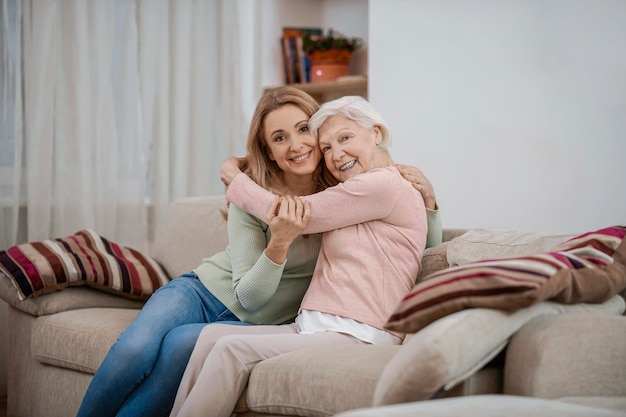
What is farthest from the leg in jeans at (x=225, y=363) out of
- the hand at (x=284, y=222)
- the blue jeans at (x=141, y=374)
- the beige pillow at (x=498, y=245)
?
the beige pillow at (x=498, y=245)

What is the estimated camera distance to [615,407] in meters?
1.42

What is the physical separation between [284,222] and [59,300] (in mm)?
1055

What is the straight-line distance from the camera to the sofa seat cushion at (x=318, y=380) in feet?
5.71

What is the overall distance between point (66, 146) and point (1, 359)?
990 millimetres

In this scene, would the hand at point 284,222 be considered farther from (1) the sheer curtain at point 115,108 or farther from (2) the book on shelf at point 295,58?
(2) the book on shelf at point 295,58

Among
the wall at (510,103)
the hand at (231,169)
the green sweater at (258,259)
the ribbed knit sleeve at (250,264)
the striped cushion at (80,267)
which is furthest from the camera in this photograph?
the wall at (510,103)

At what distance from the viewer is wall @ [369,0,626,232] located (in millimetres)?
3266

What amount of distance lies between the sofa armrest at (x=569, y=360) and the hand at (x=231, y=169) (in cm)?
106

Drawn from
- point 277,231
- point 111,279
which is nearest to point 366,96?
point 111,279

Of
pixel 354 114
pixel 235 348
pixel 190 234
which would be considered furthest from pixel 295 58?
pixel 235 348

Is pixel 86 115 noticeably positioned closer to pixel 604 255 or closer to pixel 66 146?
pixel 66 146

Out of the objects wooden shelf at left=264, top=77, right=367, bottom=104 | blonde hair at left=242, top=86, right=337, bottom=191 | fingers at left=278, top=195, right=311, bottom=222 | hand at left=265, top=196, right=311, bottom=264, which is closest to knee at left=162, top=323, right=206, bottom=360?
hand at left=265, top=196, right=311, bottom=264

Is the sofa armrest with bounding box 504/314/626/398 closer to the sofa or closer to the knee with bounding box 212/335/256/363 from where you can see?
the sofa

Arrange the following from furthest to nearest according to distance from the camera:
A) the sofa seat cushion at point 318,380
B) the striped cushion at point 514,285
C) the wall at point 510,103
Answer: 1. the wall at point 510,103
2. the sofa seat cushion at point 318,380
3. the striped cushion at point 514,285
